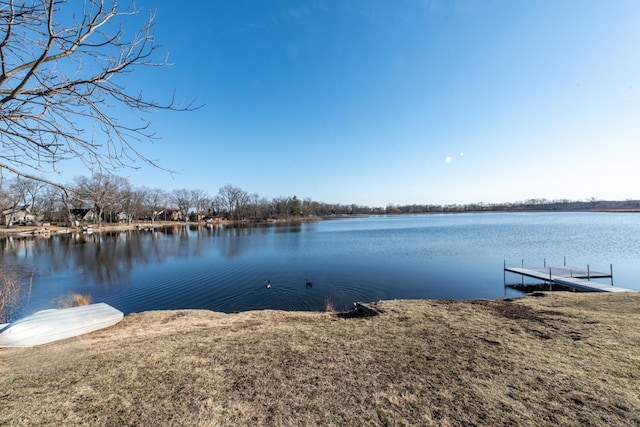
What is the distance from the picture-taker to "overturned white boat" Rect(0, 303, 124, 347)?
5922 millimetres

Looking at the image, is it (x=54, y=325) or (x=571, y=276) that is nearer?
(x=54, y=325)

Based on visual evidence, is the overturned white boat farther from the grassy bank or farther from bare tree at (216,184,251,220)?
bare tree at (216,184,251,220)

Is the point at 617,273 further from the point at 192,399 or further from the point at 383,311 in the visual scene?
the point at 192,399

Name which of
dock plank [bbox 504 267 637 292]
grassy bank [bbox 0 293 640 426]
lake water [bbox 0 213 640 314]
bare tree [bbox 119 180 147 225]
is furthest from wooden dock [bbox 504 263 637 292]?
bare tree [bbox 119 180 147 225]

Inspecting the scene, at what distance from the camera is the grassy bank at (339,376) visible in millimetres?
3174

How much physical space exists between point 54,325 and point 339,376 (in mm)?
6835

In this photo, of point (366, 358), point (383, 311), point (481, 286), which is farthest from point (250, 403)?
point (481, 286)

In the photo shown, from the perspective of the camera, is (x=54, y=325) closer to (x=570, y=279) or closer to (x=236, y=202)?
(x=570, y=279)

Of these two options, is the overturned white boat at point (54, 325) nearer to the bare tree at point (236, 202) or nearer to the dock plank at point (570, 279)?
the dock plank at point (570, 279)

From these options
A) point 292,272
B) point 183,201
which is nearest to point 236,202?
point 183,201

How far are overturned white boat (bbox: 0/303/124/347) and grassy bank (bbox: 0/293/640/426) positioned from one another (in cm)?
46

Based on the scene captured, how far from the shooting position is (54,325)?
6.59m

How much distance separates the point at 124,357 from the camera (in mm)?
4699

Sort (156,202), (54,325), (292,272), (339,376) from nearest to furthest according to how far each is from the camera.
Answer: (339,376) → (54,325) → (292,272) → (156,202)
